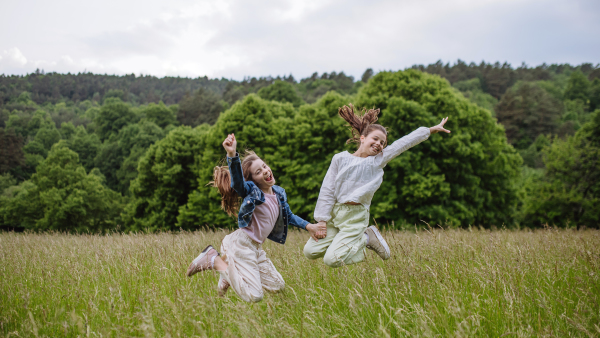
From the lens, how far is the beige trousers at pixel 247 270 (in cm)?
325

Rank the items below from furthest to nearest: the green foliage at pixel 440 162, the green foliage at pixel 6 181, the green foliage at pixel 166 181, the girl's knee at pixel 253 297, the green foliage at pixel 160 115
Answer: the green foliage at pixel 160 115 < the green foliage at pixel 6 181 < the green foliage at pixel 166 181 < the green foliage at pixel 440 162 < the girl's knee at pixel 253 297

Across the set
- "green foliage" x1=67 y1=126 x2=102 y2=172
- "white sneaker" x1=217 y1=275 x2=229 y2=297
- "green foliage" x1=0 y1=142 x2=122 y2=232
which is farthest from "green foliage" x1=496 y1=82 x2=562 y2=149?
"green foliage" x1=67 y1=126 x2=102 y2=172

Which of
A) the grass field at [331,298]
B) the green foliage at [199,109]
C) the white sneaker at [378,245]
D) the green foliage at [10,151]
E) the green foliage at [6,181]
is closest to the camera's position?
the grass field at [331,298]

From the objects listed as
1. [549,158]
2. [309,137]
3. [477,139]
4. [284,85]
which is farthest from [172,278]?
[284,85]

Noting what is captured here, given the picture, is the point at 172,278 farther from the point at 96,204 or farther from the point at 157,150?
the point at 96,204

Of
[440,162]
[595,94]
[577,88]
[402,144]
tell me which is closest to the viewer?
[402,144]

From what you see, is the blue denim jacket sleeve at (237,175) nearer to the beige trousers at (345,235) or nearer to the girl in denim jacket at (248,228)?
the girl in denim jacket at (248,228)

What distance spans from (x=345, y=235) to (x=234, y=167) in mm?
1435

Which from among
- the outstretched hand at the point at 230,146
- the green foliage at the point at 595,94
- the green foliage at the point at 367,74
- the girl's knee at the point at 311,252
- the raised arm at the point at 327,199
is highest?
the green foliage at the point at 367,74

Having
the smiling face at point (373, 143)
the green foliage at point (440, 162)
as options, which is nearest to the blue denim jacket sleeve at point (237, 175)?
the smiling face at point (373, 143)

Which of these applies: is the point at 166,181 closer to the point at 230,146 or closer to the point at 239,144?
the point at 239,144

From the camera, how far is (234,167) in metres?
3.19

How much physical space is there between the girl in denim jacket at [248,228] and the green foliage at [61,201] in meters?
27.9

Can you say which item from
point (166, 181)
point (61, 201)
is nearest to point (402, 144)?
point (166, 181)
